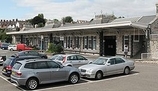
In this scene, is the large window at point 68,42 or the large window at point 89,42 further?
the large window at point 68,42

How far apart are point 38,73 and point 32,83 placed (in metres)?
0.63

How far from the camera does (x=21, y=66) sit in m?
14.4

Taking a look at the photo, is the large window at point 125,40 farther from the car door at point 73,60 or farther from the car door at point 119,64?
the car door at point 119,64

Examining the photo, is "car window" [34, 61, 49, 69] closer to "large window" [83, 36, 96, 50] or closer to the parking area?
the parking area

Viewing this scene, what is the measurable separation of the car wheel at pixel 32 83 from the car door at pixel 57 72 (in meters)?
1.07

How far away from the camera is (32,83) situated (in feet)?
47.4

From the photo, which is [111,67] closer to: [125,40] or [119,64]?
[119,64]

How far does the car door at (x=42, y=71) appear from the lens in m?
14.6

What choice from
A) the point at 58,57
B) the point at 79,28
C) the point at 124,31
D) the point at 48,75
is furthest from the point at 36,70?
the point at 79,28

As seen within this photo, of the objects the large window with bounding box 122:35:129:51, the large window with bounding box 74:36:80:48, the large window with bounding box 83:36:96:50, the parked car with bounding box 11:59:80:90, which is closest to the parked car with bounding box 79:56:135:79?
the parked car with bounding box 11:59:80:90

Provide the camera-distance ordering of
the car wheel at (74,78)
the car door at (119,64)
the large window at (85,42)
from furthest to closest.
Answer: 1. the large window at (85,42)
2. the car door at (119,64)
3. the car wheel at (74,78)

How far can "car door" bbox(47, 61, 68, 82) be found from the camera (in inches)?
595

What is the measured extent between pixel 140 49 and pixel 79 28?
11090 millimetres

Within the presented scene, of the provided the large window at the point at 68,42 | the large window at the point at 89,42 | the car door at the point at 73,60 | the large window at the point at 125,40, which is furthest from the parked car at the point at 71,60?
the large window at the point at 68,42
